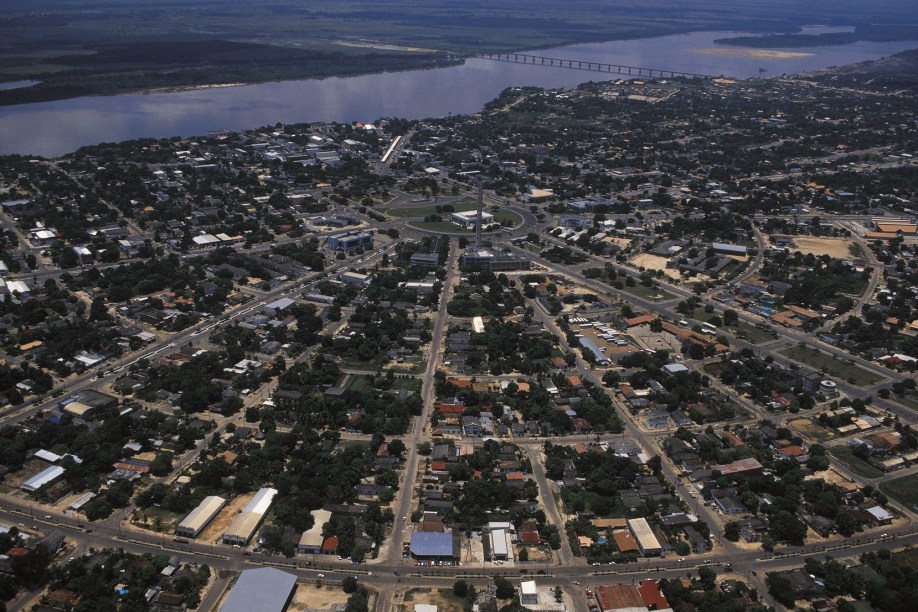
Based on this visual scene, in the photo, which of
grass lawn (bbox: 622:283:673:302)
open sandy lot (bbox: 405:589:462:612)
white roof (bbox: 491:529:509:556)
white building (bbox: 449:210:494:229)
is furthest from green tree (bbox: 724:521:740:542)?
white building (bbox: 449:210:494:229)

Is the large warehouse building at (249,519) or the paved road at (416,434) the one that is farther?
the paved road at (416,434)

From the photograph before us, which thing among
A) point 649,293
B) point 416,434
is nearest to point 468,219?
point 649,293

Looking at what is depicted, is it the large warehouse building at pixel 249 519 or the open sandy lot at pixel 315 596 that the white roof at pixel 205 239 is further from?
the open sandy lot at pixel 315 596

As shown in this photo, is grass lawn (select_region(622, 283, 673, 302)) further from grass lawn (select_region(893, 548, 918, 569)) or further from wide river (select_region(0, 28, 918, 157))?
wide river (select_region(0, 28, 918, 157))

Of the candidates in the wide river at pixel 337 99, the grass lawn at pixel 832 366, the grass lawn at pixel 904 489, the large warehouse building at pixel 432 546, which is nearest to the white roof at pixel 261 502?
the large warehouse building at pixel 432 546

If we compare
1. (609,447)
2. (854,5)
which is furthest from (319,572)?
(854,5)

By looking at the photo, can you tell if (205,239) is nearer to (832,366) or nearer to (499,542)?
(499,542)
